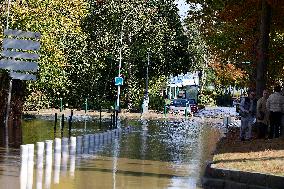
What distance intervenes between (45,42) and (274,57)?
485 inches

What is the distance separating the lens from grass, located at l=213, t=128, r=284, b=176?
47.5 ft

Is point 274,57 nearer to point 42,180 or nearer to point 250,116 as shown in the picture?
point 250,116

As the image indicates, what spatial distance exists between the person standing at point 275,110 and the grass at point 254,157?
1.61 m

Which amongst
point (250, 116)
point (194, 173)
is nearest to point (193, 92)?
point (250, 116)

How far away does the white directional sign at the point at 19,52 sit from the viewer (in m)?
32.6

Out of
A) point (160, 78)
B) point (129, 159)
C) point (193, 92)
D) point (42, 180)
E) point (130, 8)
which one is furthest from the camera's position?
point (193, 92)

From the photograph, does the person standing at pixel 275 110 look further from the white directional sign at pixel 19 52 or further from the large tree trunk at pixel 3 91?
the large tree trunk at pixel 3 91

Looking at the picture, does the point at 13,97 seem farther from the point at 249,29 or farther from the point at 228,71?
the point at 228,71

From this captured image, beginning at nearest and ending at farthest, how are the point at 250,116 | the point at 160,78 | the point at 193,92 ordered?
the point at 250,116 → the point at 160,78 → the point at 193,92

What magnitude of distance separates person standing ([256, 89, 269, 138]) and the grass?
2.17m

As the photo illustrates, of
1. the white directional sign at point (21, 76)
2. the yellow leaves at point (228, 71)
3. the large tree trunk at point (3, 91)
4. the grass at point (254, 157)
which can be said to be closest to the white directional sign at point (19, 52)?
the white directional sign at point (21, 76)

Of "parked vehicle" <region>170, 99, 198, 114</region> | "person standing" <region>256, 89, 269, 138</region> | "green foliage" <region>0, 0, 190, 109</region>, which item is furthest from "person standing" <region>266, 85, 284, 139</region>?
"parked vehicle" <region>170, 99, 198, 114</region>

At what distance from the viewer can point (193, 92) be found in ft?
257

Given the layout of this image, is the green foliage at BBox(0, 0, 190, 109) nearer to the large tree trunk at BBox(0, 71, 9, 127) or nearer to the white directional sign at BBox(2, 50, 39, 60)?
the large tree trunk at BBox(0, 71, 9, 127)
